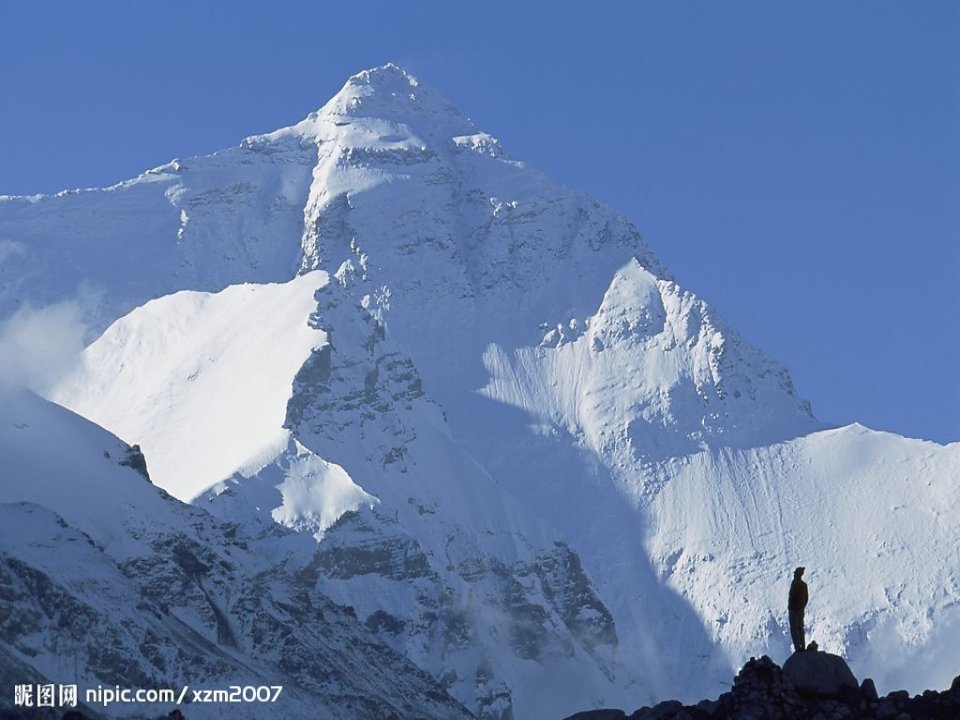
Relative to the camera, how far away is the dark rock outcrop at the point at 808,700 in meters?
89.1

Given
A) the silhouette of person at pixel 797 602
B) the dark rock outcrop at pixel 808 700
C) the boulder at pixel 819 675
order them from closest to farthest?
the dark rock outcrop at pixel 808 700
the boulder at pixel 819 675
the silhouette of person at pixel 797 602

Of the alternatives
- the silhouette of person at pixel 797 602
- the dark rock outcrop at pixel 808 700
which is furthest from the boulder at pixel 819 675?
the silhouette of person at pixel 797 602

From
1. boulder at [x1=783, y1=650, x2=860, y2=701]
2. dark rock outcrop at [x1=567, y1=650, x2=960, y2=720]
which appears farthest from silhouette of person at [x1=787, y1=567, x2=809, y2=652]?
dark rock outcrop at [x1=567, y1=650, x2=960, y2=720]

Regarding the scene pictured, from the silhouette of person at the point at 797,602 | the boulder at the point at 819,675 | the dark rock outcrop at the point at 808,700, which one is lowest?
the dark rock outcrop at the point at 808,700

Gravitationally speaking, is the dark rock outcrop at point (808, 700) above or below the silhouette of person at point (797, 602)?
below

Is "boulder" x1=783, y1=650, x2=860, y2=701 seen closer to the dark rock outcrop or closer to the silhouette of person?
the dark rock outcrop

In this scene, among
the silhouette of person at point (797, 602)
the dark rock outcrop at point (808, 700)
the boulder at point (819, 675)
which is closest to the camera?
the dark rock outcrop at point (808, 700)

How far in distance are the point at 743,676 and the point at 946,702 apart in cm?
714

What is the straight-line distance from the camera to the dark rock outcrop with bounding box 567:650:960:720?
292ft

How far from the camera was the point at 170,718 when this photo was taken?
9531 centimetres

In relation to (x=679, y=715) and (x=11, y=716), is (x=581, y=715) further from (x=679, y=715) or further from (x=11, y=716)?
(x=11, y=716)

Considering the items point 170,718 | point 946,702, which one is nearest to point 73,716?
point 170,718

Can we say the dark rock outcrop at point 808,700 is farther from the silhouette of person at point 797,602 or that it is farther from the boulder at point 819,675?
the silhouette of person at point 797,602

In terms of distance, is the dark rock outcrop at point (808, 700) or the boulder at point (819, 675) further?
the boulder at point (819, 675)
